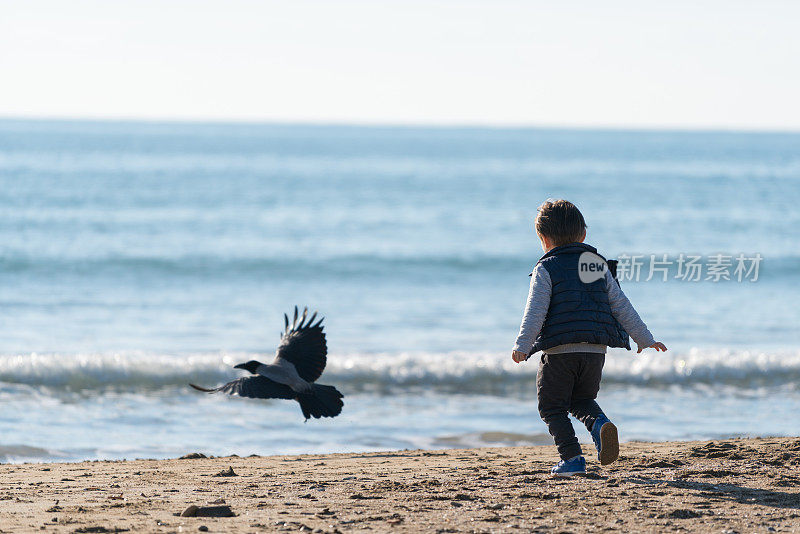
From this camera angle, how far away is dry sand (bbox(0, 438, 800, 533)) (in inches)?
153

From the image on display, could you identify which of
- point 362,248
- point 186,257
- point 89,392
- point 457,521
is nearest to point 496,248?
point 362,248

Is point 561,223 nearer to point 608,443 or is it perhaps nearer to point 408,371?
point 608,443

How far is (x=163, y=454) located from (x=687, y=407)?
502 centimetres

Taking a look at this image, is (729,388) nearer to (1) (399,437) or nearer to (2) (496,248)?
(1) (399,437)

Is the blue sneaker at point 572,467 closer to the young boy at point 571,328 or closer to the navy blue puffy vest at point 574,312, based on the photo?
the young boy at point 571,328

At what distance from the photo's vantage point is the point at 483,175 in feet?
182

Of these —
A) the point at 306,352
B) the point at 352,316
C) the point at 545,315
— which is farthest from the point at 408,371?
the point at 545,315

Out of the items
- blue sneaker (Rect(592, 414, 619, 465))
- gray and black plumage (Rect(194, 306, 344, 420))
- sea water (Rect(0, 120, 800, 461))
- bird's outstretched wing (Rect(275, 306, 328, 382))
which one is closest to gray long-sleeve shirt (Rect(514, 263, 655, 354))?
blue sneaker (Rect(592, 414, 619, 465))

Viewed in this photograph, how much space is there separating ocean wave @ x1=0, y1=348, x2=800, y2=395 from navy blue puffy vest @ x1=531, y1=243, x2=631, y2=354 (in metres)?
5.26

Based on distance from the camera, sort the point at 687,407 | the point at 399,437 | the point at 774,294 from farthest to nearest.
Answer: the point at 774,294, the point at 687,407, the point at 399,437

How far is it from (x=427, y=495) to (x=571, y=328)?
1.07 m

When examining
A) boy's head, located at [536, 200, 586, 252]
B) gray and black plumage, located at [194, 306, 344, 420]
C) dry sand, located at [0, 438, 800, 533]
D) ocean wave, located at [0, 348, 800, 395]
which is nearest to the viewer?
dry sand, located at [0, 438, 800, 533]

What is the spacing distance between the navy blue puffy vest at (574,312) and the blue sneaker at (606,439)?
40cm

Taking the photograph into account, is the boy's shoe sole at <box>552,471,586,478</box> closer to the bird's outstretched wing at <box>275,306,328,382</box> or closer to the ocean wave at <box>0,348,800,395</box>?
the bird's outstretched wing at <box>275,306,328,382</box>
